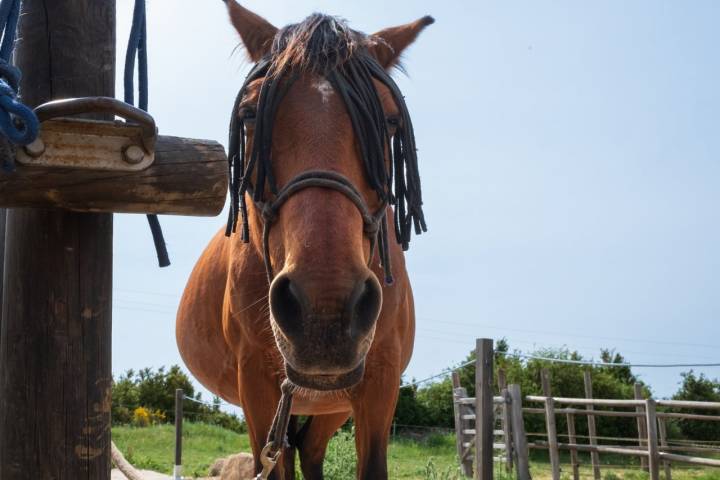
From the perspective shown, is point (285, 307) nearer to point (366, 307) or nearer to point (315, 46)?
point (366, 307)

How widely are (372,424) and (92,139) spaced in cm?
178

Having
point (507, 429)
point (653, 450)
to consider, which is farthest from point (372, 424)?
point (653, 450)

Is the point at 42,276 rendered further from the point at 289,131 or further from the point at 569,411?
the point at 569,411

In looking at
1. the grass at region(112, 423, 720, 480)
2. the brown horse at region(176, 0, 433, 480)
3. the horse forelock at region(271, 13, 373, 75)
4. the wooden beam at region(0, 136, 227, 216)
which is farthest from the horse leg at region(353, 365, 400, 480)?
the grass at region(112, 423, 720, 480)

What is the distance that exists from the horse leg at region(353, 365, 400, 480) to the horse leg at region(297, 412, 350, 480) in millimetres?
1640

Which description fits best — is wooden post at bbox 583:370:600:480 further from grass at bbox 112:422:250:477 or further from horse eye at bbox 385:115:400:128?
horse eye at bbox 385:115:400:128

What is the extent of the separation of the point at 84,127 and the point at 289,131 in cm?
73

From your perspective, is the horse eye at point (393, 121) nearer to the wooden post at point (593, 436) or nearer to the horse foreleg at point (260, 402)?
the horse foreleg at point (260, 402)

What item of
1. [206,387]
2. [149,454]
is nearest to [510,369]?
[149,454]

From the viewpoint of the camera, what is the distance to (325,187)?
198cm

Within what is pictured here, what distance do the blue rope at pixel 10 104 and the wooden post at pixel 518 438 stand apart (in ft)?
34.1

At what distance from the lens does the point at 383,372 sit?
117 inches

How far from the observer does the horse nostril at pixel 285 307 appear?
1837 millimetres

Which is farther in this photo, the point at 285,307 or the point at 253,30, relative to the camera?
the point at 253,30
